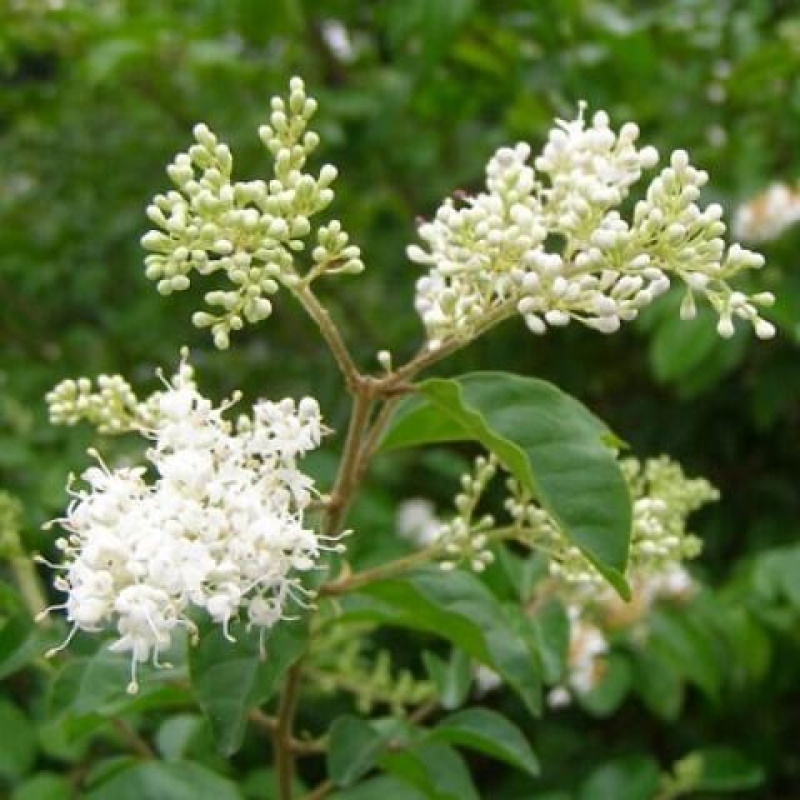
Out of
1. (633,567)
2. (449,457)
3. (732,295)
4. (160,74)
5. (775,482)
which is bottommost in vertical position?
(775,482)

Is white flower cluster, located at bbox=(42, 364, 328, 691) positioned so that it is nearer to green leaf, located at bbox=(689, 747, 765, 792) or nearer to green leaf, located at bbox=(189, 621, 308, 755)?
green leaf, located at bbox=(189, 621, 308, 755)

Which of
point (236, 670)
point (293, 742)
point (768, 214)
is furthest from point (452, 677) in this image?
point (768, 214)

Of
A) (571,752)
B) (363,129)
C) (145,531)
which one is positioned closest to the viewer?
(145,531)

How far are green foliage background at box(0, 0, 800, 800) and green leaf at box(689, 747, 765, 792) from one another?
109 millimetres

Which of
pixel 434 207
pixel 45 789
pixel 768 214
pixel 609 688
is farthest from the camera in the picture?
pixel 434 207

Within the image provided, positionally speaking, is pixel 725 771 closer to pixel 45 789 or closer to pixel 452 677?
pixel 452 677

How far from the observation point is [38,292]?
333 centimetres

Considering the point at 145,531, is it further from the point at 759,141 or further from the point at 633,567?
the point at 759,141

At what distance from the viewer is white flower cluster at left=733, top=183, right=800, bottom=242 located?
2.86m

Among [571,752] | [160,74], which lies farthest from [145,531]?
[160,74]

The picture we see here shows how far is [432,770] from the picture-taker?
160cm

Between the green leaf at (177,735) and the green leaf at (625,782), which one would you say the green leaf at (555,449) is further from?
the green leaf at (625,782)

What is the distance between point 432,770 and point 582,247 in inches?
23.6

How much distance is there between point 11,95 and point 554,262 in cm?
232
